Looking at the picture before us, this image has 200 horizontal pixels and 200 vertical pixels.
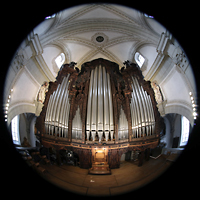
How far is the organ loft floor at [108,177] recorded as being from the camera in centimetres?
93

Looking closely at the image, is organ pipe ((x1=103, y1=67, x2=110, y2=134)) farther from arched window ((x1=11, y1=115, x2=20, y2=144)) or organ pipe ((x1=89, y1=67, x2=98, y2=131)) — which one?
arched window ((x1=11, y1=115, x2=20, y2=144))

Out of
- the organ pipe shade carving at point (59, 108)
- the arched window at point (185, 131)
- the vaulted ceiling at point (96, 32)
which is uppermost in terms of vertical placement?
the vaulted ceiling at point (96, 32)

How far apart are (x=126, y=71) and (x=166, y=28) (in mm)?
737

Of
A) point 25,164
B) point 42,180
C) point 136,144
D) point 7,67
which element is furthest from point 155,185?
point 7,67

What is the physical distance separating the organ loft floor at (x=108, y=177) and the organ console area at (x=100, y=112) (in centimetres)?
16

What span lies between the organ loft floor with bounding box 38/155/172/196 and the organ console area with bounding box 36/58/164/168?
0.51 feet

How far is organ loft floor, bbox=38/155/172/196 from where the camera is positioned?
0.93 m

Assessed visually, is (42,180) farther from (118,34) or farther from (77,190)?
(118,34)

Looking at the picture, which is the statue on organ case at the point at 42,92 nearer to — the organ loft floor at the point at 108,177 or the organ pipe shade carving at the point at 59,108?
the organ pipe shade carving at the point at 59,108

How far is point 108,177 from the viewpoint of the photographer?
1023 millimetres

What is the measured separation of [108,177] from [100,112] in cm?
86

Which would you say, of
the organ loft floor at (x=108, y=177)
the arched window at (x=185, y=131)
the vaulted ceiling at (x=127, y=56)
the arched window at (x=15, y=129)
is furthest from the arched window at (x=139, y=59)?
the arched window at (x=15, y=129)

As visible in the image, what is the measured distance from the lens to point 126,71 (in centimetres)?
179

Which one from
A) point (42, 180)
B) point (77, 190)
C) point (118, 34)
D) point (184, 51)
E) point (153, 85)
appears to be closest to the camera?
point (77, 190)
